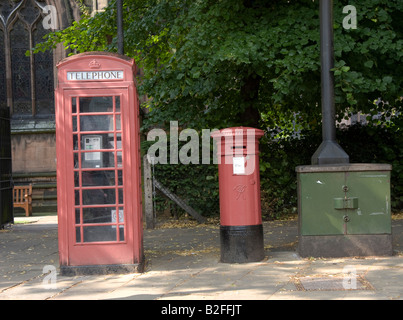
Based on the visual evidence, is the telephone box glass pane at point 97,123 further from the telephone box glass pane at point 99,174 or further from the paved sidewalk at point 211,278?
the paved sidewalk at point 211,278

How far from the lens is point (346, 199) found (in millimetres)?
7340

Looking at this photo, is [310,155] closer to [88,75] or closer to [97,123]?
[97,123]

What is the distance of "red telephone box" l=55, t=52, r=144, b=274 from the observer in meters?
6.83

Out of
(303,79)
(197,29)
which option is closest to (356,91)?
(303,79)

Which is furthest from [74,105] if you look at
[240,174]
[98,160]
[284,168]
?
[284,168]

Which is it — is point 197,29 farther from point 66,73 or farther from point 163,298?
point 163,298

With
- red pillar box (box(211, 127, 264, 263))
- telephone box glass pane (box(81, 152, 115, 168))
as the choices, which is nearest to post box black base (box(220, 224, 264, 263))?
red pillar box (box(211, 127, 264, 263))

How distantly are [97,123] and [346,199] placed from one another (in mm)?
3392

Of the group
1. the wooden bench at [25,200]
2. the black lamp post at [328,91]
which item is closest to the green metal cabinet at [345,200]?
the black lamp post at [328,91]

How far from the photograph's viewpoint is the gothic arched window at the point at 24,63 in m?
20.0

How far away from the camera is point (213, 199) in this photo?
470 inches

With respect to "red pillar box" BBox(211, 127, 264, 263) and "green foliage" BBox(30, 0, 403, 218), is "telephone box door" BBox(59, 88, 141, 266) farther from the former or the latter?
"green foliage" BBox(30, 0, 403, 218)

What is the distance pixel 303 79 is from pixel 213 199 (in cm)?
337

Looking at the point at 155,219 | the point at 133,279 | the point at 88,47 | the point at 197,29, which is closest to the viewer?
the point at 133,279
